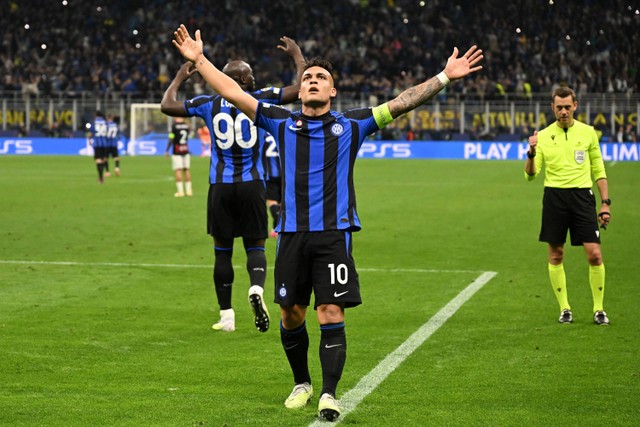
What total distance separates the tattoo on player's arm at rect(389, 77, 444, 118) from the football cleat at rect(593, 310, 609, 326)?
4167 millimetres

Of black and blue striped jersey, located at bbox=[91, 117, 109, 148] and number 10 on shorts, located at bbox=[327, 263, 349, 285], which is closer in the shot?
number 10 on shorts, located at bbox=[327, 263, 349, 285]

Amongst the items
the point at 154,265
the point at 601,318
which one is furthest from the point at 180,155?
the point at 601,318

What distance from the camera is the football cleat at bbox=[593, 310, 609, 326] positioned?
966cm

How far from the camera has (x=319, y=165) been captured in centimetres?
636

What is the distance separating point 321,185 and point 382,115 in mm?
538

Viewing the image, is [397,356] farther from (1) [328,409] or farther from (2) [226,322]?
(1) [328,409]

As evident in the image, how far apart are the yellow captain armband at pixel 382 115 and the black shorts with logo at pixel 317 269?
0.67m

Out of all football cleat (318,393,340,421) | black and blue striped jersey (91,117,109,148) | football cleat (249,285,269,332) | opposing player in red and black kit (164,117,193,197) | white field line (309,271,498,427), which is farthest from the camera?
black and blue striped jersey (91,117,109,148)

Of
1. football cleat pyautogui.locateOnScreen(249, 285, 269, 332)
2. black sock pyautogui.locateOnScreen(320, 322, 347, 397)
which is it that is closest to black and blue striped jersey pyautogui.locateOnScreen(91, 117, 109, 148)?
football cleat pyautogui.locateOnScreen(249, 285, 269, 332)

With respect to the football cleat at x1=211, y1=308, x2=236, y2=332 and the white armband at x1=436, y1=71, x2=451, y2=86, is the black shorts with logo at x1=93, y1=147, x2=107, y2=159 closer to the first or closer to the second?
the football cleat at x1=211, y1=308, x2=236, y2=332

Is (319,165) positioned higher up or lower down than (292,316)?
higher up

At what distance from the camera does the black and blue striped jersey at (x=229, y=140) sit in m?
9.08

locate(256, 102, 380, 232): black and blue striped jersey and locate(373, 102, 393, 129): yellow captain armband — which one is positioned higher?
locate(373, 102, 393, 129): yellow captain armband

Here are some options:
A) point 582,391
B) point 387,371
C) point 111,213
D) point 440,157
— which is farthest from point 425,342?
point 440,157
